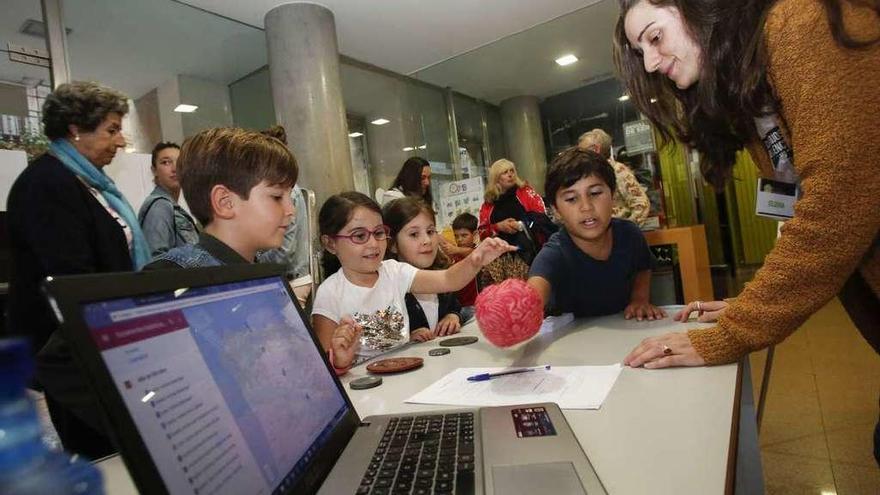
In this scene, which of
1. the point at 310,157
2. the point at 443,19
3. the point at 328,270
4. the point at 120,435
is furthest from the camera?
the point at 443,19

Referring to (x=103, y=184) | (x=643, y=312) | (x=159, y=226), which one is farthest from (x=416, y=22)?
(x=643, y=312)

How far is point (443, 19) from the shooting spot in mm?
4277

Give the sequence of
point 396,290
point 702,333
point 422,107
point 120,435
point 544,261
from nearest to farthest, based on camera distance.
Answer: point 120,435, point 702,333, point 544,261, point 396,290, point 422,107

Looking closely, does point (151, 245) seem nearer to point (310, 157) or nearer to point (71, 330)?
point (310, 157)

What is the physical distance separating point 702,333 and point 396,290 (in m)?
1.08

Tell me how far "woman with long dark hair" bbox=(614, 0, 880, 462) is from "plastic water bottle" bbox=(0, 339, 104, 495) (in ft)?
2.81

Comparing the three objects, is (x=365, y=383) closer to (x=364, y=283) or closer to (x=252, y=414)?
(x=252, y=414)

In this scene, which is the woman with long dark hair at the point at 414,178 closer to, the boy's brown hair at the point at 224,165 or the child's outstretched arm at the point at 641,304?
the child's outstretched arm at the point at 641,304

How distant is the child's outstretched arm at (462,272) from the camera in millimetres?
1436

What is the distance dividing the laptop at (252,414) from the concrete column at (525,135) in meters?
5.46

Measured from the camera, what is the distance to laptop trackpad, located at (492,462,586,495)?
0.49 m

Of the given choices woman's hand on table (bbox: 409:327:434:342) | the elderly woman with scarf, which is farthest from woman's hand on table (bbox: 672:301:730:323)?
the elderly woman with scarf

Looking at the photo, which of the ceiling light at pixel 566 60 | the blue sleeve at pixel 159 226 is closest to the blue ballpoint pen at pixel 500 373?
the blue sleeve at pixel 159 226

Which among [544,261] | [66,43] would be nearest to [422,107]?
[66,43]
